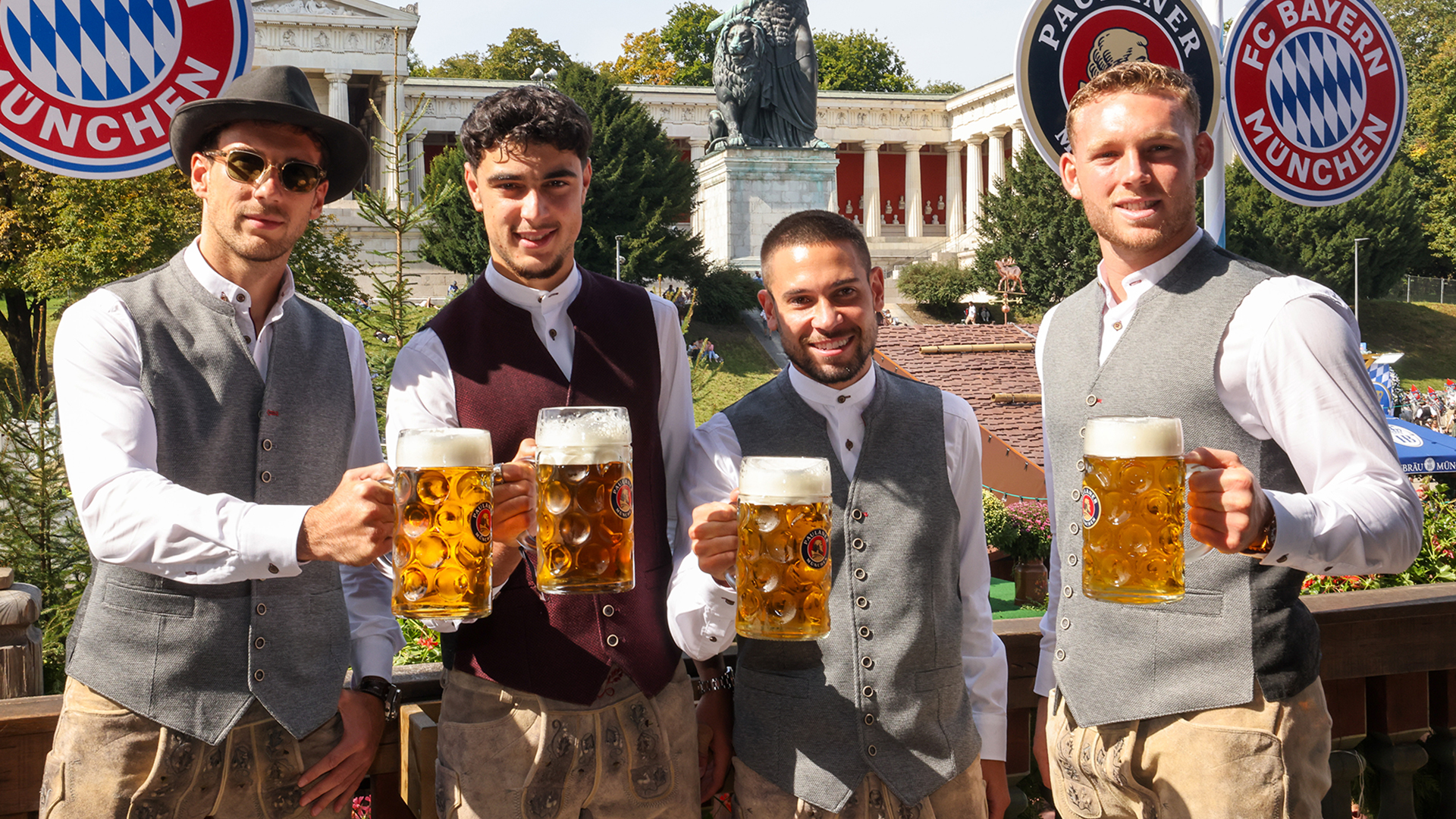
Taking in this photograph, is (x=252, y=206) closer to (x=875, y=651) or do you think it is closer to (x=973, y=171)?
(x=875, y=651)

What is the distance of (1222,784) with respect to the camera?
2.10m

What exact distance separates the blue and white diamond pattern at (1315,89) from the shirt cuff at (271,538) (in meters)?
3.38

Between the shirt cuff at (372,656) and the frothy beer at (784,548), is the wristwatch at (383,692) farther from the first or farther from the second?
the frothy beer at (784,548)

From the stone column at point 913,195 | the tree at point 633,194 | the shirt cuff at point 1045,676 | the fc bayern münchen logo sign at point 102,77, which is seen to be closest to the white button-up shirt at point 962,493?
the shirt cuff at point 1045,676

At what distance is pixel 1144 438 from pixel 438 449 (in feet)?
3.49

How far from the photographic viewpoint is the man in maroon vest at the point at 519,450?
7.29ft

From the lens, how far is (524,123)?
7.73ft

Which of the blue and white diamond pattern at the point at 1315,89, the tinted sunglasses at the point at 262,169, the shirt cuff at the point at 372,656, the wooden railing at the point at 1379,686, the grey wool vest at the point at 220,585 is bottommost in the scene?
the wooden railing at the point at 1379,686

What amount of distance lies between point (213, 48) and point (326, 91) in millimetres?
Answer: 50212

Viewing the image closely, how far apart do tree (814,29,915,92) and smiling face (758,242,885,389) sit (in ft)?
194

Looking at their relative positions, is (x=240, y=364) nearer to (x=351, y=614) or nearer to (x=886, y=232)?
(x=351, y=614)

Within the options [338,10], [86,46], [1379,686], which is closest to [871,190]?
[338,10]

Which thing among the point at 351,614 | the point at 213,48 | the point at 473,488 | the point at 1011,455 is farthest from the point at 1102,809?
the point at 1011,455

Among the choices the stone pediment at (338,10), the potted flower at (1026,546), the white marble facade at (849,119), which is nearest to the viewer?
the potted flower at (1026,546)
